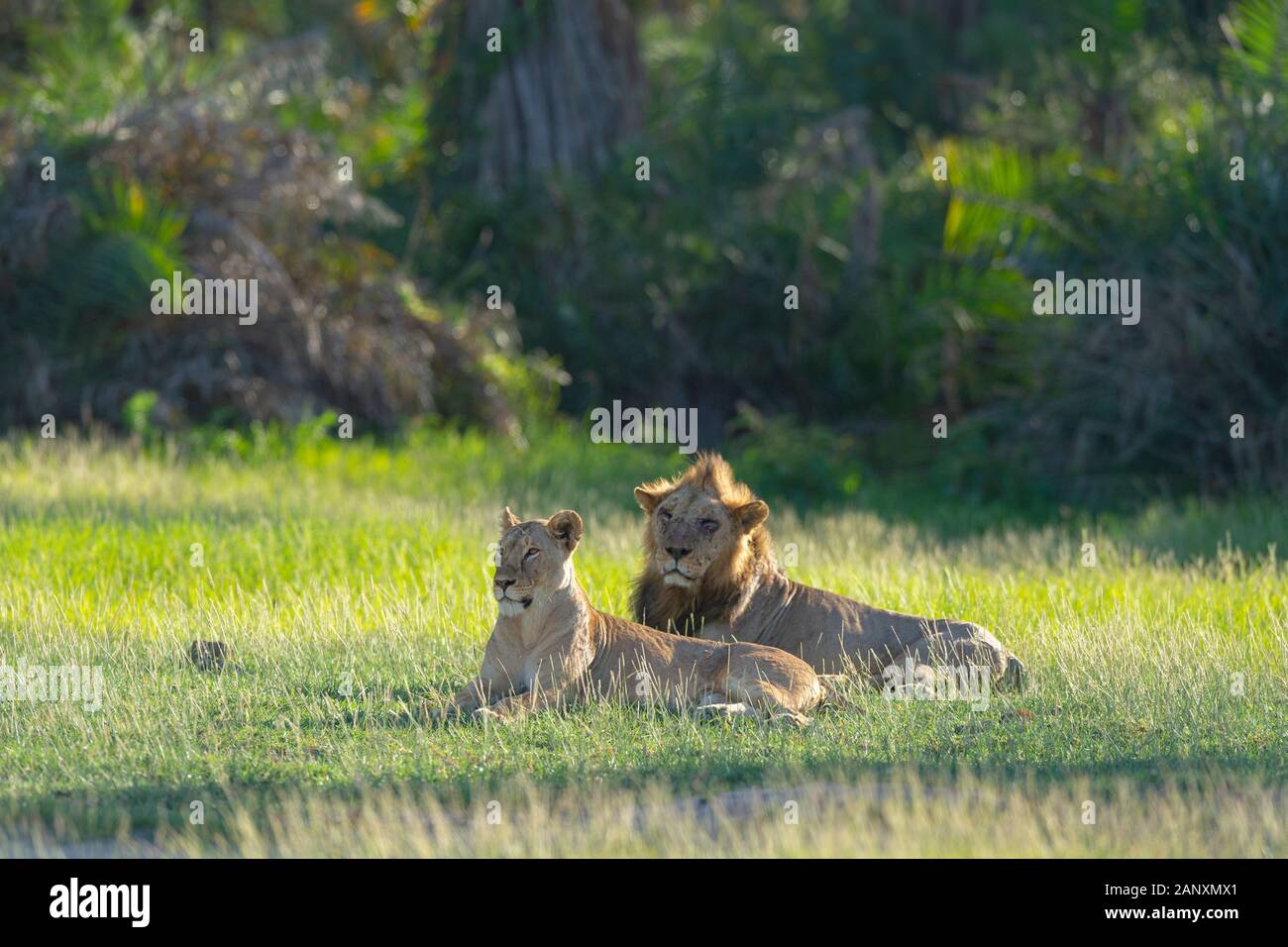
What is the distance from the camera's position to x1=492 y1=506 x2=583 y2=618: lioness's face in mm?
8430

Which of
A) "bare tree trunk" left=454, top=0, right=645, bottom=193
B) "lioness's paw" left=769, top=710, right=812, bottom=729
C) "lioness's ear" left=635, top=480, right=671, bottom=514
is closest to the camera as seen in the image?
"lioness's paw" left=769, top=710, right=812, bottom=729

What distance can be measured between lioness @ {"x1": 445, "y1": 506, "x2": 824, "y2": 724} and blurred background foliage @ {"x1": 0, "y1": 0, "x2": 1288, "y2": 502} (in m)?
10.1

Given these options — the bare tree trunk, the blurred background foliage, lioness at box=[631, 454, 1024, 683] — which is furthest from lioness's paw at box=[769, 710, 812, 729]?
the bare tree trunk

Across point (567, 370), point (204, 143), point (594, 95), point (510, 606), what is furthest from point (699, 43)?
point (510, 606)

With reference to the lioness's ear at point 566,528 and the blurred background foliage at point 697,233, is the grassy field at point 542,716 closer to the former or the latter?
the lioness's ear at point 566,528

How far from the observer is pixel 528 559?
848 cm

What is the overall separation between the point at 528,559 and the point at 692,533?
3.73 feet

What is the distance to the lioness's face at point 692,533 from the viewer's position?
30.6 feet

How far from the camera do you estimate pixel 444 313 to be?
21719mm

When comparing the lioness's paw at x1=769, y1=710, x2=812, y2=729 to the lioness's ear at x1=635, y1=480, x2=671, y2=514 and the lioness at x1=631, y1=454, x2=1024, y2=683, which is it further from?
the lioness's ear at x1=635, y1=480, x2=671, y2=514

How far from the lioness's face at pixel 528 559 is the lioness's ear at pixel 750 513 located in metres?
1.15

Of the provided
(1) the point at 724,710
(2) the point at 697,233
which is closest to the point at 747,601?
(1) the point at 724,710

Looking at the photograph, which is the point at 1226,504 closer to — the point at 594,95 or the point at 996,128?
the point at 996,128

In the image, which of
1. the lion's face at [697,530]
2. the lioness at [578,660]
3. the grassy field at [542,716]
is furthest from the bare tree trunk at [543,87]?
the lioness at [578,660]
